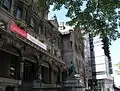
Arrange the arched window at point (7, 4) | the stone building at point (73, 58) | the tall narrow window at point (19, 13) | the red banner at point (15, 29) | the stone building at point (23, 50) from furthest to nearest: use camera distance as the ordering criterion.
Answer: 1. the stone building at point (73, 58)
2. the tall narrow window at point (19, 13)
3. the arched window at point (7, 4)
4. the red banner at point (15, 29)
5. the stone building at point (23, 50)

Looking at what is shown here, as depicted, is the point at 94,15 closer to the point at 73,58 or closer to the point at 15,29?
the point at 15,29

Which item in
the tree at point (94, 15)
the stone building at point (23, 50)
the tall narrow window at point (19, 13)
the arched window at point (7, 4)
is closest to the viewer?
the tree at point (94, 15)

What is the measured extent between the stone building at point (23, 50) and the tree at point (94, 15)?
2.63 metres

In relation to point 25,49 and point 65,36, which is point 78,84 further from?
point 25,49

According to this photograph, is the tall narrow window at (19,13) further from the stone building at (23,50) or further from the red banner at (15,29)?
the red banner at (15,29)

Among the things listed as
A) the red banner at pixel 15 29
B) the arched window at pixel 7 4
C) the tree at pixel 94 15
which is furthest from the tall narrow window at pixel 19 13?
the tree at pixel 94 15

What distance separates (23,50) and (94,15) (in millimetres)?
8855

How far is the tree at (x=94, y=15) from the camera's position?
11055 millimetres

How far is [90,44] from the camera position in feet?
163

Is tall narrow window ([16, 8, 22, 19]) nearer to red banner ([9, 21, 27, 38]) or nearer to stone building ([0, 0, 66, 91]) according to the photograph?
stone building ([0, 0, 66, 91])

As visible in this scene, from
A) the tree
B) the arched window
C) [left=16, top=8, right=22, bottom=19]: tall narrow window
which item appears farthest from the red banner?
the tree

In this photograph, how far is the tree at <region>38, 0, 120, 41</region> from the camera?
11.1 metres

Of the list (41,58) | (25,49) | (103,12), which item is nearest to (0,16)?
(25,49)

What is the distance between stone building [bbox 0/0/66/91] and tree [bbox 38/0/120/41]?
2628 millimetres
